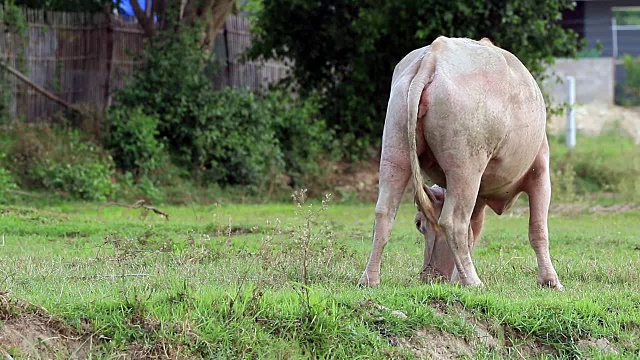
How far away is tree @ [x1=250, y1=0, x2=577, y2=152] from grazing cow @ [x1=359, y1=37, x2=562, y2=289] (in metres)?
11.1

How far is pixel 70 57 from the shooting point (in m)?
19.7

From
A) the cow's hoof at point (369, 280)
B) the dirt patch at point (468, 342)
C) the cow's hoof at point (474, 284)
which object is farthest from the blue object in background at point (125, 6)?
the dirt patch at point (468, 342)

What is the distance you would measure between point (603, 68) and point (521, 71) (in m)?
25.4

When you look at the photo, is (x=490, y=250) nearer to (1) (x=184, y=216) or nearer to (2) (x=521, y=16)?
(1) (x=184, y=216)

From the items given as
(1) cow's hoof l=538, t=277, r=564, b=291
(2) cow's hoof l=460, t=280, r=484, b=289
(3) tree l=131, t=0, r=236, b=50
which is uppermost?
(3) tree l=131, t=0, r=236, b=50

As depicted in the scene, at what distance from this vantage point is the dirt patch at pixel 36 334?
18.3 feet

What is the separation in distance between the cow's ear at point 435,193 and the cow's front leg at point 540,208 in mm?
717

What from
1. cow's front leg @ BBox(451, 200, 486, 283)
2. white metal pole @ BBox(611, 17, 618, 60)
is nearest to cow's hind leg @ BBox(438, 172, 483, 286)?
cow's front leg @ BBox(451, 200, 486, 283)

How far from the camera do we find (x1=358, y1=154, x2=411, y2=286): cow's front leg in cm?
764

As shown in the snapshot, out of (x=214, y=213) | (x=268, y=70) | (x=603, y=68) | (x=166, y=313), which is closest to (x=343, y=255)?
(x=166, y=313)

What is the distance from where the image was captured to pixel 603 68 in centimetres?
3231

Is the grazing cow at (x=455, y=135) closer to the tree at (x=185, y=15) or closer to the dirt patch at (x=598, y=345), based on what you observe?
the dirt patch at (x=598, y=345)

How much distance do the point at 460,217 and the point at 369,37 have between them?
42.2 feet

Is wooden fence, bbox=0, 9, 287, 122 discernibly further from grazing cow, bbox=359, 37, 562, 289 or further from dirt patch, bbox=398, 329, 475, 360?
dirt patch, bbox=398, 329, 475, 360
